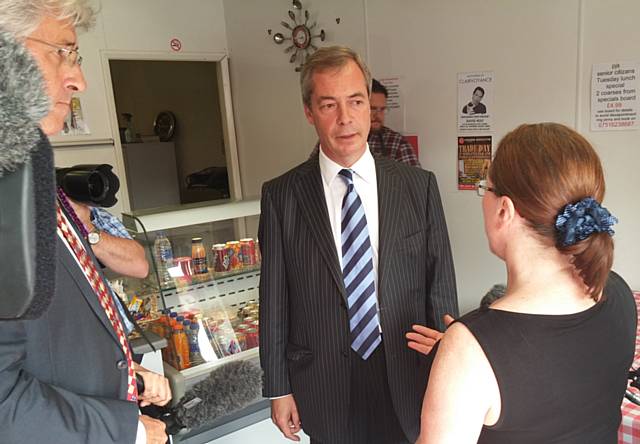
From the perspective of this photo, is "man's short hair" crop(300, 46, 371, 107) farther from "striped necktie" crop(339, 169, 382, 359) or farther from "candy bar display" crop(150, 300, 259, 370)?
"candy bar display" crop(150, 300, 259, 370)

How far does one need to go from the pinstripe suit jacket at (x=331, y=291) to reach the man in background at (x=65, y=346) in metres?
0.48

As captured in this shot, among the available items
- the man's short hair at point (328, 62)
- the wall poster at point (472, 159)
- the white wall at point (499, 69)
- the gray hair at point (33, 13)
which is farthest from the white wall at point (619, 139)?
the gray hair at point (33, 13)

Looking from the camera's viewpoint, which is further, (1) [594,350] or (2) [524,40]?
(2) [524,40]

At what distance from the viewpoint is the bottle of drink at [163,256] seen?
6.64ft

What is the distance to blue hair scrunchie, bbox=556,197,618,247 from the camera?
79 cm

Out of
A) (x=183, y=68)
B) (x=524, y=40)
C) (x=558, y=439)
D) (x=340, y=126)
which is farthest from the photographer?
(x=183, y=68)

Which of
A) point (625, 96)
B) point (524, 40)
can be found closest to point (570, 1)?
point (524, 40)

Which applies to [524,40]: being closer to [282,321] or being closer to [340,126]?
[340,126]

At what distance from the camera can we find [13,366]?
71 centimetres

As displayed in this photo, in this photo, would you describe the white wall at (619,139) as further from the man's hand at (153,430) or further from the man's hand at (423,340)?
the man's hand at (153,430)

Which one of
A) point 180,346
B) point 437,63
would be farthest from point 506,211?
point 437,63

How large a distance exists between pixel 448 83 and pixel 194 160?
4.26 meters

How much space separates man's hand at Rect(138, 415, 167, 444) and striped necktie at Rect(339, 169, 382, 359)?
0.55 meters

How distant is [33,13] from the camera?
0.80m
